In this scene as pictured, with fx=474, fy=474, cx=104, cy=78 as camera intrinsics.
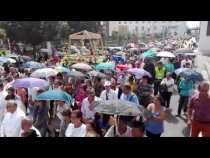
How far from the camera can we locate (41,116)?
9.15 meters

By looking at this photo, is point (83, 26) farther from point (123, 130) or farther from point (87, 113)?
point (123, 130)

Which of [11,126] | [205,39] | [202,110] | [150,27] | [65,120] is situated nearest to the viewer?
[11,126]

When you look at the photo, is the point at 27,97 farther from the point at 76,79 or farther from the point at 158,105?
the point at 158,105

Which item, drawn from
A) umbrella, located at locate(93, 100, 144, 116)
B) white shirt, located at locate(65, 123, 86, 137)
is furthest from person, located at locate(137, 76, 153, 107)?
white shirt, located at locate(65, 123, 86, 137)

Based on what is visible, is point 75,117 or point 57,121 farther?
point 57,121

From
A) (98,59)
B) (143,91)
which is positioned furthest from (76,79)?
(98,59)

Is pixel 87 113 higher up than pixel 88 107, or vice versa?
pixel 88 107

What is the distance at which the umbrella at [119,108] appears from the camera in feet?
26.3

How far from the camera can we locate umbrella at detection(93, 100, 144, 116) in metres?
8.01

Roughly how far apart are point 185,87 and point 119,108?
4529 millimetres

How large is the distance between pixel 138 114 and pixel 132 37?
7361cm

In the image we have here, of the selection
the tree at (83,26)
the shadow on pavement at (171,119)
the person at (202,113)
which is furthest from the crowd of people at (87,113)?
the tree at (83,26)

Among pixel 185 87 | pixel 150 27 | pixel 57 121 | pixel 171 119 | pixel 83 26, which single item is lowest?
pixel 150 27

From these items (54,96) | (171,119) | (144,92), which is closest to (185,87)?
(171,119)
